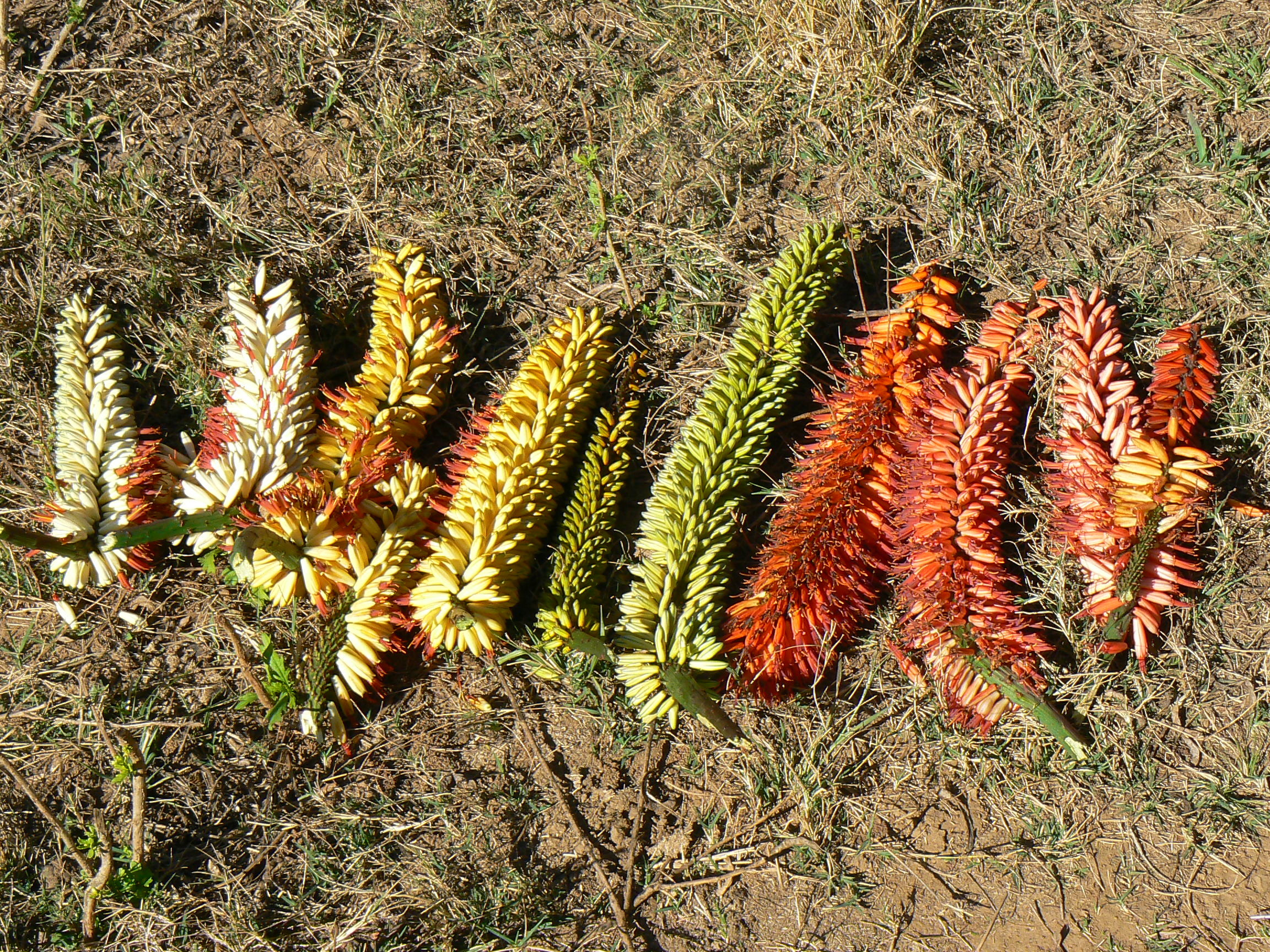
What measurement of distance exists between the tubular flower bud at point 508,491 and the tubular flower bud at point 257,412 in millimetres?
436

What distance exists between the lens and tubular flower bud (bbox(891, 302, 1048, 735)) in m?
2.35

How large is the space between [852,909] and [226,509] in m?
1.80

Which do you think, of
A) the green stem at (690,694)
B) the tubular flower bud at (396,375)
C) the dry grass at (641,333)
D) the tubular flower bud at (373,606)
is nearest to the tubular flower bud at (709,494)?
the green stem at (690,694)

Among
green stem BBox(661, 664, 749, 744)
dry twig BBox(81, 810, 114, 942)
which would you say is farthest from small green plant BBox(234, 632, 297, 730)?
green stem BBox(661, 664, 749, 744)

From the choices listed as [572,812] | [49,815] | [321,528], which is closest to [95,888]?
[49,815]

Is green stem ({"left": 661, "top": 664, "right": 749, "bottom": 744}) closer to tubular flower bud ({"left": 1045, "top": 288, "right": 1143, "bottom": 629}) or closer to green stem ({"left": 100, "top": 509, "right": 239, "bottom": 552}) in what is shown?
tubular flower bud ({"left": 1045, "top": 288, "right": 1143, "bottom": 629})

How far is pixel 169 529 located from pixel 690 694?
125 cm

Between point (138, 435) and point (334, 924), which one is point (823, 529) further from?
point (138, 435)

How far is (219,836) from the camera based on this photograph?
2.55 metres

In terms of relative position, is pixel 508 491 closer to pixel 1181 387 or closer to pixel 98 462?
pixel 98 462

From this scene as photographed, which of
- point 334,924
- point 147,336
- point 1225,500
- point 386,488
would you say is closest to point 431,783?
point 334,924

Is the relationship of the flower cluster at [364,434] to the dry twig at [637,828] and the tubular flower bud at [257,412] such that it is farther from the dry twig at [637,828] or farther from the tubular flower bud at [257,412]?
the dry twig at [637,828]

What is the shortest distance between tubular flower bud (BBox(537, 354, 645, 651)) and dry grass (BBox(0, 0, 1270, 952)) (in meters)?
0.24

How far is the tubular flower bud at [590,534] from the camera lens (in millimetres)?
2404
